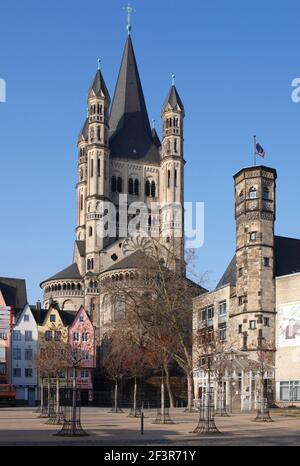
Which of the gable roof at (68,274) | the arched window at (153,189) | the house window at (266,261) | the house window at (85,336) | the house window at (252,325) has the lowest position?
the house window at (85,336)

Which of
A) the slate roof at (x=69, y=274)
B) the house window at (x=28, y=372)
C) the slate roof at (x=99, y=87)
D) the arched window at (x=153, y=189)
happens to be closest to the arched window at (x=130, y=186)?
the arched window at (x=153, y=189)

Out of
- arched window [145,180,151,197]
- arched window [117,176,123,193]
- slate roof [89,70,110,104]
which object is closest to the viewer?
slate roof [89,70,110,104]

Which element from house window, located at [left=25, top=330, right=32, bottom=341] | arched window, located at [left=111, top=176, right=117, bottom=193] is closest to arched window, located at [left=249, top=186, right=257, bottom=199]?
house window, located at [left=25, top=330, right=32, bottom=341]

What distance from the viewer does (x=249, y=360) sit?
235ft

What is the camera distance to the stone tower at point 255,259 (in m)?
72.9

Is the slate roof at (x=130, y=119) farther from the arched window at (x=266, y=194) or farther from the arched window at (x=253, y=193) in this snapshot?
the arched window at (x=266, y=194)

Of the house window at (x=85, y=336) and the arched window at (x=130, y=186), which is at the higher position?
the arched window at (x=130, y=186)

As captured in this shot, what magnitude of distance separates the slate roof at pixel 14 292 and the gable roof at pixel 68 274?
15814 mm

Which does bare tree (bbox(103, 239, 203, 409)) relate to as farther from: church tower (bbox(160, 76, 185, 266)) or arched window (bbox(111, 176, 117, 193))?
arched window (bbox(111, 176, 117, 193))

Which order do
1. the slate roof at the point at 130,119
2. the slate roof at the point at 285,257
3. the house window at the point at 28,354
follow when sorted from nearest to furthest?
the slate roof at the point at 285,257 → the house window at the point at 28,354 → the slate roof at the point at 130,119

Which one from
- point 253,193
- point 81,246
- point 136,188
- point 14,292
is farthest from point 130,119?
point 253,193

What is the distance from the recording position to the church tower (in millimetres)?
138250

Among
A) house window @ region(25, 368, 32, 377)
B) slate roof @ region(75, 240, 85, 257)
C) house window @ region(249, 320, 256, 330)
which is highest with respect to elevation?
slate roof @ region(75, 240, 85, 257)

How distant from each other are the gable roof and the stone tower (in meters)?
61.0
